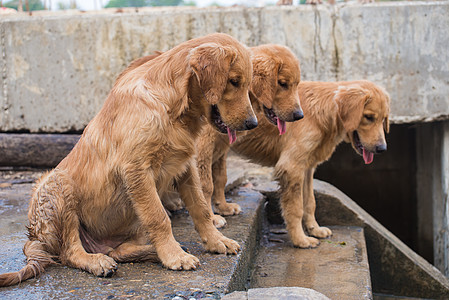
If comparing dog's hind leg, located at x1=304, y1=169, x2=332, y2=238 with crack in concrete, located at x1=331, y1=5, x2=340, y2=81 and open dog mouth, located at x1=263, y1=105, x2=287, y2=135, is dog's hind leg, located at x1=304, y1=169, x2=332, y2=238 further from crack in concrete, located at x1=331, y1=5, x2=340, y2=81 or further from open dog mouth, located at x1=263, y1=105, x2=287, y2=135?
crack in concrete, located at x1=331, y1=5, x2=340, y2=81

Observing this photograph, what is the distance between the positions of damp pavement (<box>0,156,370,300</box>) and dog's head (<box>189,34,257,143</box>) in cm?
97

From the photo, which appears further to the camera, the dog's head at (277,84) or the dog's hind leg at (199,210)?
the dog's head at (277,84)

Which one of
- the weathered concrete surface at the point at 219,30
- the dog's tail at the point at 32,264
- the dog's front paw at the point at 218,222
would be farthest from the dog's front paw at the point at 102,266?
the weathered concrete surface at the point at 219,30

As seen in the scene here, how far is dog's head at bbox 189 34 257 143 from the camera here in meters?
3.17

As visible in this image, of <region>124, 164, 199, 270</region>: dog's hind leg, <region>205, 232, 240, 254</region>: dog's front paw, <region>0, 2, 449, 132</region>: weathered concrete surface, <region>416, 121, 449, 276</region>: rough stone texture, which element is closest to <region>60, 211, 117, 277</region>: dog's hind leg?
<region>124, 164, 199, 270</region>: dog's hind leg

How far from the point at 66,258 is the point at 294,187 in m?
2.41

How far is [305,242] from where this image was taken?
17.0 feet

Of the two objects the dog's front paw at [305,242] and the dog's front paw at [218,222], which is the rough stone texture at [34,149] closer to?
the dog's front paw at [218,222]

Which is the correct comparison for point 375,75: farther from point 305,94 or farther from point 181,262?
point 181,262

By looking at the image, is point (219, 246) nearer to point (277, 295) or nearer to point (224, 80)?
point (277, 295)

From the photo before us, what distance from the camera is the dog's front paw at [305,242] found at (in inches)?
203

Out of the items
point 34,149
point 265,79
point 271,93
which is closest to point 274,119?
point 271,93

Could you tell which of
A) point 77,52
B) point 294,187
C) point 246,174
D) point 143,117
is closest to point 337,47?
point 246,174

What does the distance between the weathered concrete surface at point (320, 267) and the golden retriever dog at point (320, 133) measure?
0.21 meters
